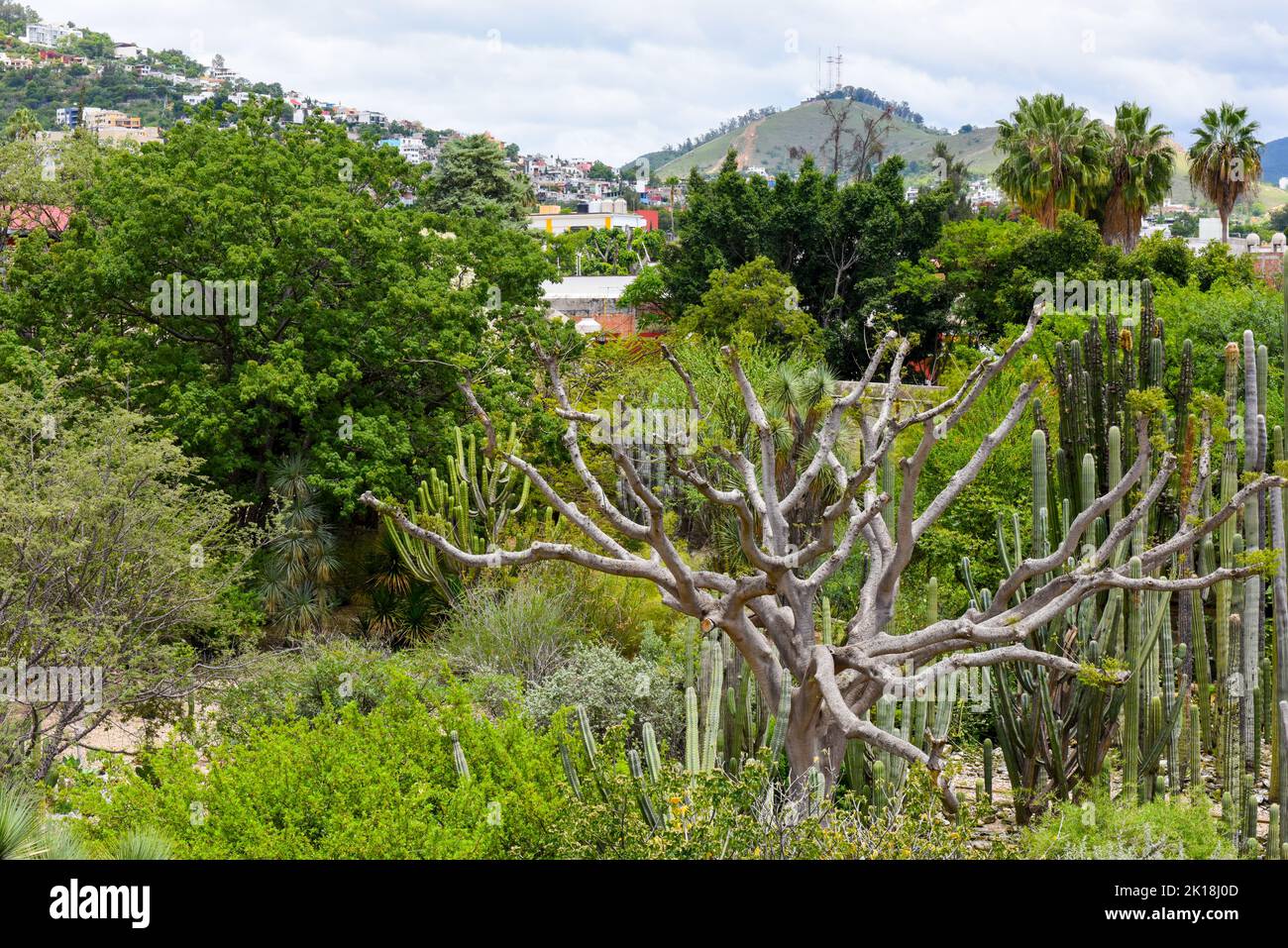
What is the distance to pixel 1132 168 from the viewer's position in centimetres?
3183

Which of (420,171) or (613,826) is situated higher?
(420,171)

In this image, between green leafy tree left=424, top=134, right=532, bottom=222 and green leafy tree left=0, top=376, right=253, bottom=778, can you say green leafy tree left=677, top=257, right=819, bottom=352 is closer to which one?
green leafy tree left=0, top=376, right=253, bottom=778

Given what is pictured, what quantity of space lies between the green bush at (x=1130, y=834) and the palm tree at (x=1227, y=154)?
29.6 metres

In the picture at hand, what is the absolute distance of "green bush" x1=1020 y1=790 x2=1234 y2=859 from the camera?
6545mm

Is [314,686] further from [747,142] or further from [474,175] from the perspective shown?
[747,142]

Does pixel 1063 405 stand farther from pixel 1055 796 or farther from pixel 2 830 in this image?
pixel 2 830

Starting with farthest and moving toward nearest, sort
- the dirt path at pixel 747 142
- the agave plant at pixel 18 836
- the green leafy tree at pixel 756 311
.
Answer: the dirt path at pixel 747 142 → the green leafy tree at pixel 756 311 → the agave plant at pixel 18 836

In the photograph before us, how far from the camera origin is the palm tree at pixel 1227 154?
33.3 metres

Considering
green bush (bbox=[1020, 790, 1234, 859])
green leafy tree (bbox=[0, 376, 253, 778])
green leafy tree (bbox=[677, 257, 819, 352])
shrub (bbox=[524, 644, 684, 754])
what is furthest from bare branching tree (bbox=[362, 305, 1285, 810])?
green leafy tree (bbox=[677, 257, 819, 352])

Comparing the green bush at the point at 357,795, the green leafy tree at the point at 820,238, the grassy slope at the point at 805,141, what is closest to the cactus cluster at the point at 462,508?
the green bush at the point at 357,795

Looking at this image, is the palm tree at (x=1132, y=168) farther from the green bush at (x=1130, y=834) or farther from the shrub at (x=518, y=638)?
the green bush at (x=1130, y=834)

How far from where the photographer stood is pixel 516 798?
7.58 m
